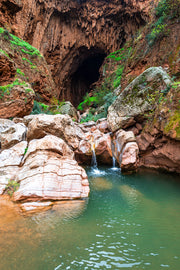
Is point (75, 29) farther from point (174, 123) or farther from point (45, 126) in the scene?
point (174, 123)

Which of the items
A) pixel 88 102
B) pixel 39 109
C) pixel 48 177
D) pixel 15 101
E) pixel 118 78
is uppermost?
pixel 118 78

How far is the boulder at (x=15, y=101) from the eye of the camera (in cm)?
970

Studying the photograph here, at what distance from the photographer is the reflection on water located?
239 cm

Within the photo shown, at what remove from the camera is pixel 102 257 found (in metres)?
2.51

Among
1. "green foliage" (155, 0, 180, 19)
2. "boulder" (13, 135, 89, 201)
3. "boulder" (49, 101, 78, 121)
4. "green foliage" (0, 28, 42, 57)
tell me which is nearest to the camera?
"boulder" (13, 135, 89, 201)

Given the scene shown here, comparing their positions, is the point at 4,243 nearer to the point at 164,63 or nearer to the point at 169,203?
the point at 169,203

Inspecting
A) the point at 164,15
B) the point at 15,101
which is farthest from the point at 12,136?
the point at 164,15

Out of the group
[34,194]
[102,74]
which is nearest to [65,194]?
[34,194]

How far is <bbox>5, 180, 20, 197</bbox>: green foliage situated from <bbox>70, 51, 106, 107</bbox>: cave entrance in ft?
80.2

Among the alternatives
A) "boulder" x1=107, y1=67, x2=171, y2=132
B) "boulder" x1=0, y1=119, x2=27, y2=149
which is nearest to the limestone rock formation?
"boulder" x1=107, y1=67, x2=171, y2=132

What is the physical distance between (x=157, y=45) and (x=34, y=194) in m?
12.0

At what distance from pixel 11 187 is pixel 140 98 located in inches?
300

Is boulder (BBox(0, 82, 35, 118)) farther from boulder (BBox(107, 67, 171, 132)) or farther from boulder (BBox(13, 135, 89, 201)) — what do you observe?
boulder (BBox(107, 67, 171, 132))

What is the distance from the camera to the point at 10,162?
217 inches
